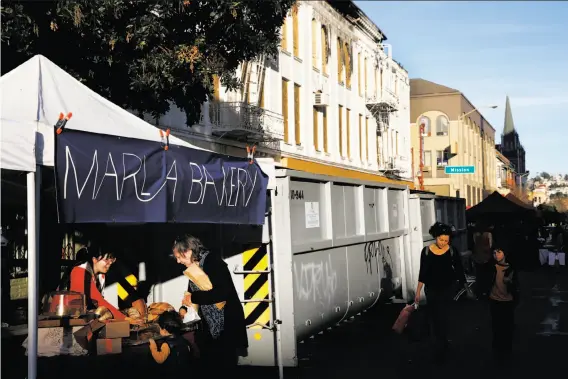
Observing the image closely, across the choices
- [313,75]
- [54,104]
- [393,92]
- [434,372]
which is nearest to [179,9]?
[54,104]

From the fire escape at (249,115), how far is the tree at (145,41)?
41.2 ft

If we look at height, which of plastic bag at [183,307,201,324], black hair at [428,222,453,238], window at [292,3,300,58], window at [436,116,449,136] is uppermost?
window at [436,116,449,136]

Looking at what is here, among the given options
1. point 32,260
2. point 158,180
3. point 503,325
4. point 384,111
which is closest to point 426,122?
point 384,111

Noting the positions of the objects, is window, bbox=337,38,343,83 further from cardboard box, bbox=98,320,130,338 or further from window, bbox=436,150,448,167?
window, bbox=436,150,448,167

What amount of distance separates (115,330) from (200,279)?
3.23ft

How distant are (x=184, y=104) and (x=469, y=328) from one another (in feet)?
19.6

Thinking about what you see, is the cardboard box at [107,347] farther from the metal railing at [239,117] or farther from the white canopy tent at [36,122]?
the metal railing at [239,117]

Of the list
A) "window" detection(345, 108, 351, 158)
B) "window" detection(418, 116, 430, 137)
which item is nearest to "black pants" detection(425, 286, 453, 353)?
"window" detection(345, 108, 351, 158)

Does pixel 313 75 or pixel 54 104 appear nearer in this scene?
pixel 54 104

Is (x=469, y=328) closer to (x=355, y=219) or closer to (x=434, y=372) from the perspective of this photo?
(x=355, y=219)

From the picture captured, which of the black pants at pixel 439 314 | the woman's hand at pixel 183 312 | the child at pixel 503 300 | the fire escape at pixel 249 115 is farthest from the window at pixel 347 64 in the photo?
the woman's hand at pixel 183 312

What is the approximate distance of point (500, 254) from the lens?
10891 millimetres

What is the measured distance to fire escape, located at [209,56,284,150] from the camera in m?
27.1

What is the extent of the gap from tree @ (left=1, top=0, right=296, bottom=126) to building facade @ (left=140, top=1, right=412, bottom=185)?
10480 mm
